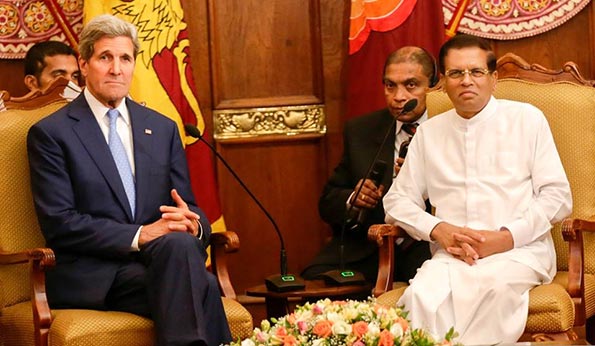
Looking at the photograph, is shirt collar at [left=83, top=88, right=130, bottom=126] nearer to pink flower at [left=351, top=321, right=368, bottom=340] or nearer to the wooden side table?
the wooden side table

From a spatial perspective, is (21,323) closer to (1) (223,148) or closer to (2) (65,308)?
(2) (65,308)

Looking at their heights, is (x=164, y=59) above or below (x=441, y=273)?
above

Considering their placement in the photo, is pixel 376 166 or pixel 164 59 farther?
pixel 164 59

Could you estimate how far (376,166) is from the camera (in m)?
4.27

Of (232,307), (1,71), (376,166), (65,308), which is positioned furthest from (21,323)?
(1,71)

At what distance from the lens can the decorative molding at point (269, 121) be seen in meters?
5.28

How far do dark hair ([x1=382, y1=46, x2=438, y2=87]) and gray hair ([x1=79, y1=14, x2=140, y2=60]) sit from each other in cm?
112

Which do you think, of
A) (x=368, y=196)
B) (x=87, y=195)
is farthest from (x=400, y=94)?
(x=87, y=195)

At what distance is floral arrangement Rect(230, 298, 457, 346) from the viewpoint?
241 centimetres

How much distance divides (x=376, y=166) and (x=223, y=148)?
1.23 meters

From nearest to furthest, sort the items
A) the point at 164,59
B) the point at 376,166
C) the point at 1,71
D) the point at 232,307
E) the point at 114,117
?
the point at 232,307 → the point at 114,117 → the point at 376,166 → the point at 164,59 → the point at 1,71

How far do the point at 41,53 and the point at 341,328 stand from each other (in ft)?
9.41

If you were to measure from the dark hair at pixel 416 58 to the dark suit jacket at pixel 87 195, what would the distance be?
42.1 inches

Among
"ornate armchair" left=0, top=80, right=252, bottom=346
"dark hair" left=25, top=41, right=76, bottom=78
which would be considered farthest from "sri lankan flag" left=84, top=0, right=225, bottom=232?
"ornate armchair" left=0, top=80, right=252, bottom=346
